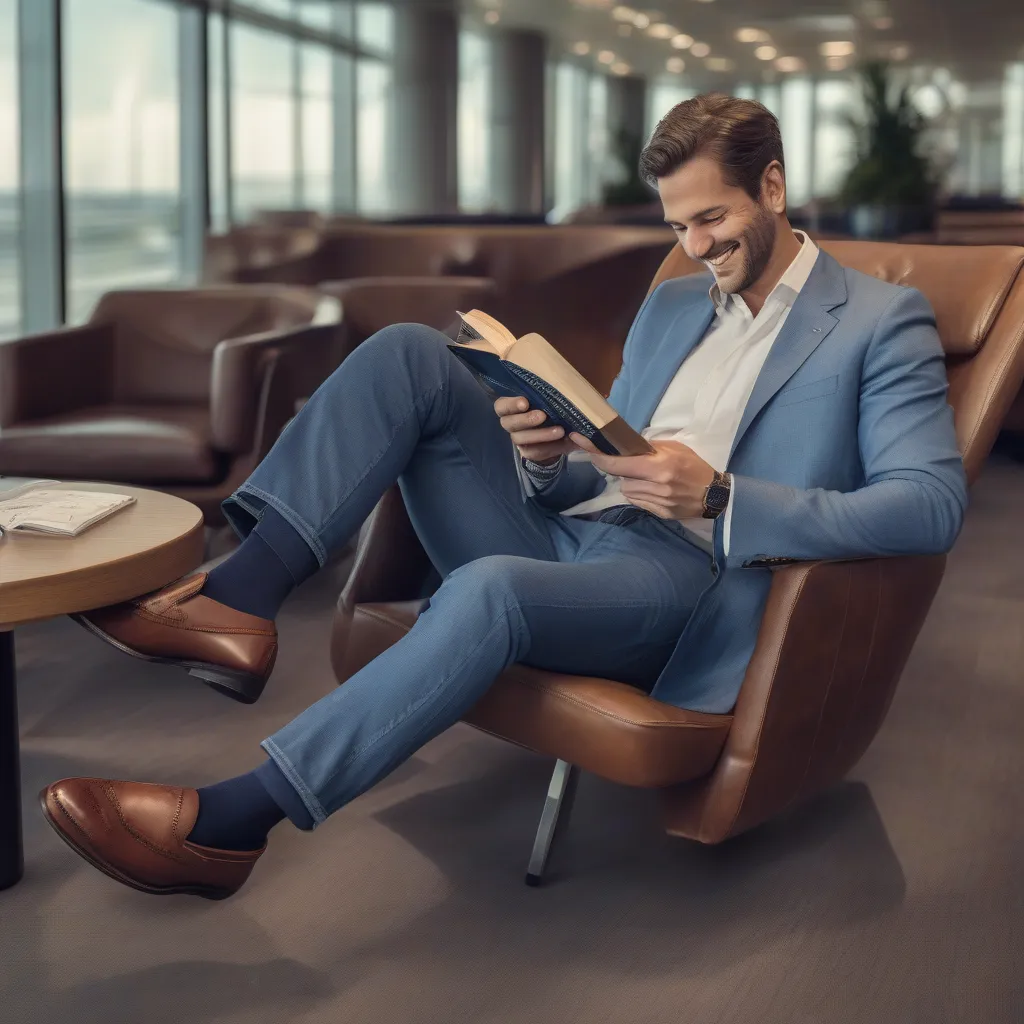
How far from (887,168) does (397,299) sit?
3907 mm

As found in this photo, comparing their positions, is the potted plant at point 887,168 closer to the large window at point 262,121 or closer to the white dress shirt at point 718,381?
the large window at point 262,121

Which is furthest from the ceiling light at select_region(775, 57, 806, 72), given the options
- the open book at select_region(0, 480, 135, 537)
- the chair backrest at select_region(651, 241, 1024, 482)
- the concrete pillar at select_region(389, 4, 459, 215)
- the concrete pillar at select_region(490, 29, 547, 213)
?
the open book at select_region(0, 480, 135, 537)

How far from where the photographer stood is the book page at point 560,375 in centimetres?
154

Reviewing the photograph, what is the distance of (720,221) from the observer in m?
1.84

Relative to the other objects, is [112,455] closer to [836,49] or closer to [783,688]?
[783,688]

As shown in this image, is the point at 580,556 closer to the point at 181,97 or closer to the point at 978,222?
the point at 978,222

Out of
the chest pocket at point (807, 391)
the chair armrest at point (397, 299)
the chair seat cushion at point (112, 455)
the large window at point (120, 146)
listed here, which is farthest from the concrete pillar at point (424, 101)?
the chest pocket at point (807, 391)

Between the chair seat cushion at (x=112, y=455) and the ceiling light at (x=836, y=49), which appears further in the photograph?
the ceiling light at (x=836, y=49)

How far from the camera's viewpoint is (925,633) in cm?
317

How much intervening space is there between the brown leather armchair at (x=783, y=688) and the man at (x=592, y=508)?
0.18 feet

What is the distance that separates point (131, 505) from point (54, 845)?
53cm

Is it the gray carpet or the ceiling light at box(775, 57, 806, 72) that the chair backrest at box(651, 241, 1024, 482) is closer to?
the gray carpet

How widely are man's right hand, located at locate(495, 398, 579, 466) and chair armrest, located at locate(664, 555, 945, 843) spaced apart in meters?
0.34

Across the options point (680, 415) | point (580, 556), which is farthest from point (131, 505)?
point (680, 415)
